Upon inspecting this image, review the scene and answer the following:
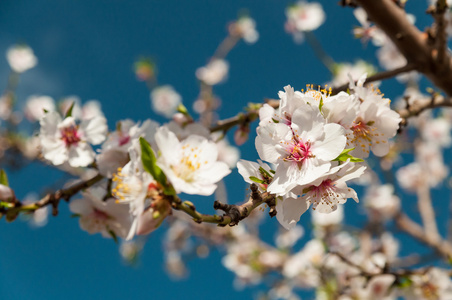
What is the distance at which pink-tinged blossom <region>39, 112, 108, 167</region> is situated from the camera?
5.04 feet

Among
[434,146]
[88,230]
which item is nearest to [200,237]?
[88,230]

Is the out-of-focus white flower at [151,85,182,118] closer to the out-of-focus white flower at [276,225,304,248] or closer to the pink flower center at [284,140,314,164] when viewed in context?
the out-of-focus white flower at [276,225,304,248]

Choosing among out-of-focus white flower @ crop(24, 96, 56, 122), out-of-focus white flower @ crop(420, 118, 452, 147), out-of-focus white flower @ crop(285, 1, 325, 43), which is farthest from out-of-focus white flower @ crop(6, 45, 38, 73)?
out-of-focus white flower @ crop(420, 118, 452, 147)

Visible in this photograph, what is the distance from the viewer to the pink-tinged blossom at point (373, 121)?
1045 millimetres

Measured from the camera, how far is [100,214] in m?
1.41

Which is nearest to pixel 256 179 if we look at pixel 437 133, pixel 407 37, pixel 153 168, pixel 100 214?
pixel 153 168

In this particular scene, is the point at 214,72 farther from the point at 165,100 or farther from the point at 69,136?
the point at 69,136

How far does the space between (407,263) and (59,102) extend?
170 inches

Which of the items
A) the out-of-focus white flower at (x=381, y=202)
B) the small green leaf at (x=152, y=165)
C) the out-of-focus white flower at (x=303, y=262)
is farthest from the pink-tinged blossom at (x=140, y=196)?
the out-of-focus white flower at (x=381, y=202)

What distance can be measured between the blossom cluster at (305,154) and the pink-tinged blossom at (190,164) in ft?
0.35

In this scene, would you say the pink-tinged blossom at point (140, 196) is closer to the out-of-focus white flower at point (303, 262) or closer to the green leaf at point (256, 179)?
the green leaf at point (256, 179)

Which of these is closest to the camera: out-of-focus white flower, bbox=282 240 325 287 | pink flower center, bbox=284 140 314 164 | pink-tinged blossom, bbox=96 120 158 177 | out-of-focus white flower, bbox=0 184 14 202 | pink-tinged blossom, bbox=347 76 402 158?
pink flower center, bbox=284 140 314 164

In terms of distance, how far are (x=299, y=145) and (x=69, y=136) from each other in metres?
1.10

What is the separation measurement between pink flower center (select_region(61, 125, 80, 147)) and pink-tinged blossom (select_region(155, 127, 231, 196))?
0.73 metres
